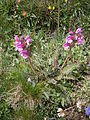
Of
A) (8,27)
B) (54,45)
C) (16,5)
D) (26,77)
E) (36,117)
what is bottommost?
(36,117)

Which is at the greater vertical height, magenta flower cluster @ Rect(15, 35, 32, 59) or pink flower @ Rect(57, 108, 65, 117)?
magenta flower cluster @ Rect(15, 35, 32, 59)

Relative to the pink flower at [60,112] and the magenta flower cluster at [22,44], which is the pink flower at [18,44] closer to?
the magenta flower cluster at [22,44]

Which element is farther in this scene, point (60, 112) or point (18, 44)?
point (60, 112)

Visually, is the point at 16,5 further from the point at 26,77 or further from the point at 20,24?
the point at 26,77

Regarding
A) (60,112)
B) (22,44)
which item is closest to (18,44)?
(22,44)

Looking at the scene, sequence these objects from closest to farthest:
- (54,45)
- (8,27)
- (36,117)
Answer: (36,117)
(54,45)
(8,27)

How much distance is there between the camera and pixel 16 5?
12.7 ft

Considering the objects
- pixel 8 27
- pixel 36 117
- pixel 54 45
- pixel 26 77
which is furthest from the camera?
pixel 8 27

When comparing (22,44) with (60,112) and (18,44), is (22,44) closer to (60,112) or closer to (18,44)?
(18,44)

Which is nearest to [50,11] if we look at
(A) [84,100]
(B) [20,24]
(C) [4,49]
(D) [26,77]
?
(B) [20,24]

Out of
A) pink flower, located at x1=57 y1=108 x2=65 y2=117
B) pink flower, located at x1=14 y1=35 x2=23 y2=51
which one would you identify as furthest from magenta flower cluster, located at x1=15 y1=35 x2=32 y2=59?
pink flower, located at x1=57 y1=108 x2=65 y2=117

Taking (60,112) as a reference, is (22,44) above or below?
above

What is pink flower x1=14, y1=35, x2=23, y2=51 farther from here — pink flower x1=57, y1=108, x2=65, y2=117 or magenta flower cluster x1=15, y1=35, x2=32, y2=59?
pink flower x1=57, y1=108, x2=65, y2=117

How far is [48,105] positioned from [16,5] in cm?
167
